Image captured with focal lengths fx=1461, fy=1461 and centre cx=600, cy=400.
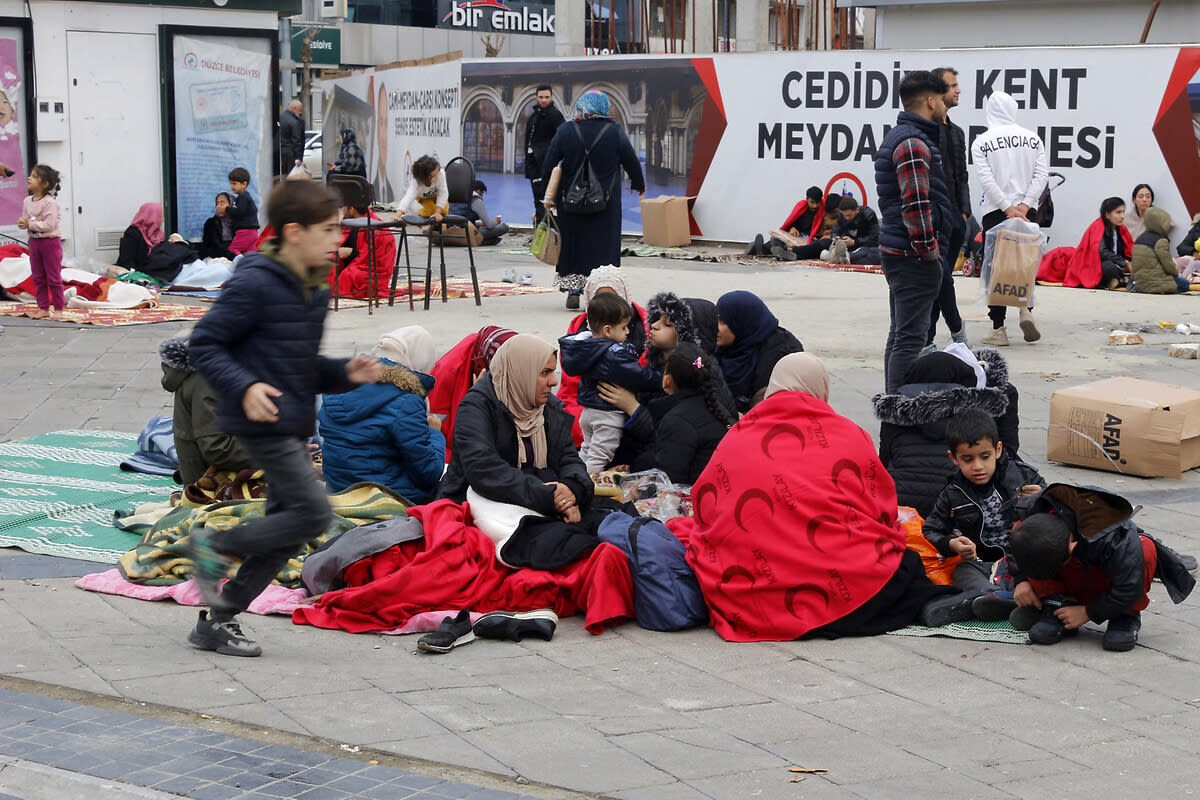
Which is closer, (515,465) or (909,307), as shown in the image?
(515,465)

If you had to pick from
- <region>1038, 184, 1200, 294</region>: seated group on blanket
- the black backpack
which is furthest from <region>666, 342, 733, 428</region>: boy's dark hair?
<region>1038, 184, 1200, 294</region>: seated group on blanket

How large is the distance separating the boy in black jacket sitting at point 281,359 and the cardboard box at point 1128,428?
4342mm

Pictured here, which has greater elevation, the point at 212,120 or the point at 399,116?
the point at 399,116

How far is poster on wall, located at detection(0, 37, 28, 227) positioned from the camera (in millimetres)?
14703

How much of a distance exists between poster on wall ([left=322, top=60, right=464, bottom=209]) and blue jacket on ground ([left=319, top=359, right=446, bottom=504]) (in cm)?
1672

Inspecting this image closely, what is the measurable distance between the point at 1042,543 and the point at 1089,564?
241mm

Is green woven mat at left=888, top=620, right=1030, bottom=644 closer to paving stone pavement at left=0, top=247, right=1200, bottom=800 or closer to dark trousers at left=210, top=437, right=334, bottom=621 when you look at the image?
paving stone pavement at left=0, top=247, right=1200, bottom=800

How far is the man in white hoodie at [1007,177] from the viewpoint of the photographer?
11.3 metres

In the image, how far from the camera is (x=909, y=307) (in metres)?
8.24

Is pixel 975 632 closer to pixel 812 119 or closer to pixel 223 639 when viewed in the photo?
pixel 223 639

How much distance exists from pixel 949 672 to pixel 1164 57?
12.7m

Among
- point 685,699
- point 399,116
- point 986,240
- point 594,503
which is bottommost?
point 685,699

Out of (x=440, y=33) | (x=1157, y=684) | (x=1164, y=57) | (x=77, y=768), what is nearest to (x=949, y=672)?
(x=1157, y=684)

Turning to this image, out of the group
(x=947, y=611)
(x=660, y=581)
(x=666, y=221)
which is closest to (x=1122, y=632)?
(x=947, y=611)
